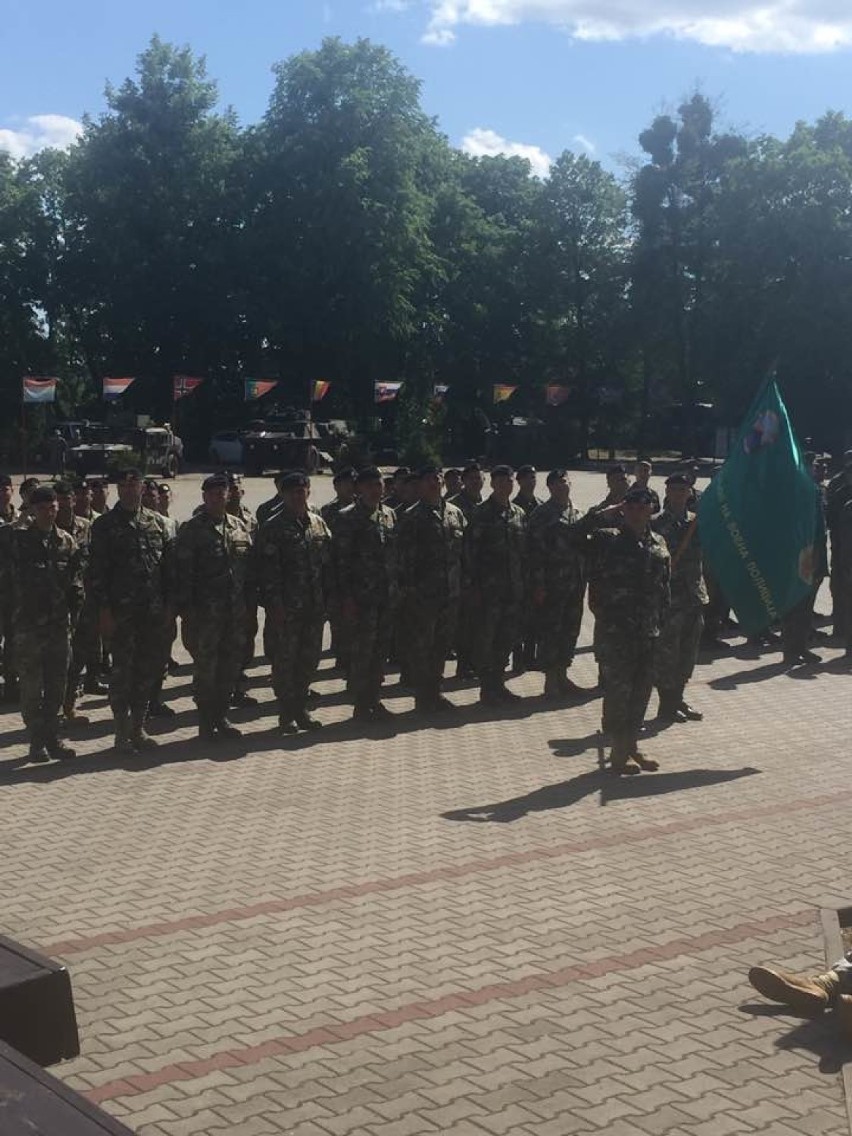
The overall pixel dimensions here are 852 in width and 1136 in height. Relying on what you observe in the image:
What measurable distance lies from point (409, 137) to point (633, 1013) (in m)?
53.2

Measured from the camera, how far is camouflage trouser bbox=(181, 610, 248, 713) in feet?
34.4

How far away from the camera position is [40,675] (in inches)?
387

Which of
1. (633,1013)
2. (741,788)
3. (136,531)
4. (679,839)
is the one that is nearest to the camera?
(633,1013)

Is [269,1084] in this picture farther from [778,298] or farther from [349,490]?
[778,298]

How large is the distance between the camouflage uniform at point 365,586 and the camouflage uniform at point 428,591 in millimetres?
345

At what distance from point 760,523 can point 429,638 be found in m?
2.77

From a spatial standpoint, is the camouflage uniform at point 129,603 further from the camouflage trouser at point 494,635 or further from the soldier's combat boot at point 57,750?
the camouflage trouser at point 494,635

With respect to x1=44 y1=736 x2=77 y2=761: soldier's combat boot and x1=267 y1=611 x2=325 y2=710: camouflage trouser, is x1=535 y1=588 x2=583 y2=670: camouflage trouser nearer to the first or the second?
x1=267 y1=611 x2=325 y2=710: camouflage trouser

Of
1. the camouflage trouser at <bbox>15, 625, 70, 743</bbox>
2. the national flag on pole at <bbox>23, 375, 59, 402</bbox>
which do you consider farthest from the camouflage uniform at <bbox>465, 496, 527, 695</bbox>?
the national flag on pole at <bbox>23, 375, 59, 402</bbox>

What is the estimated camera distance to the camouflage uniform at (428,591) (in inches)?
464

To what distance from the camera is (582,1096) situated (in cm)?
489

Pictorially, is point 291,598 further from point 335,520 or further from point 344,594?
point 335,520

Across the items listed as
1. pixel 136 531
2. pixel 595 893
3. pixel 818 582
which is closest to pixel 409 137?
pixel 818 582

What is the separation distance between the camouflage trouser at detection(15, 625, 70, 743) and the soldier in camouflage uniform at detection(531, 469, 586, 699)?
14.2 ft
